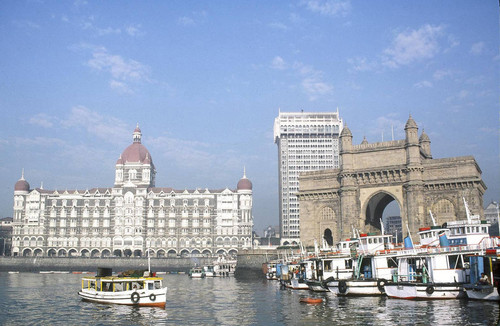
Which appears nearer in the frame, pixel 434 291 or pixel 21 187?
pixel 434 291

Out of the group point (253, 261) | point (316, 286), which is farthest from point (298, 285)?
point (253, 261)

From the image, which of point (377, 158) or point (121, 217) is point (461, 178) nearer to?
point (377, 158)

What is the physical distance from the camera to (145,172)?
6235 inches

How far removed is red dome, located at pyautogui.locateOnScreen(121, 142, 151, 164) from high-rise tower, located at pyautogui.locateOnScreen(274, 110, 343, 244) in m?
55.4

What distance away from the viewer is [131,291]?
45.3 metres

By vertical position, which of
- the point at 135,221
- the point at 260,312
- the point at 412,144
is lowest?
the point at 260,312

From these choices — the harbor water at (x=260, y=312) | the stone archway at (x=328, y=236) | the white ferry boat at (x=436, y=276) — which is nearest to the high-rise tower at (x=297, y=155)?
the stone archway at (x=328, y=236)

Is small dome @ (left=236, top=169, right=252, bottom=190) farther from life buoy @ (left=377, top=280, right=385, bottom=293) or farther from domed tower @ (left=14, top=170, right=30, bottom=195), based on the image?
life buoy @ (left=377, top=280, right=385, bottom=293)

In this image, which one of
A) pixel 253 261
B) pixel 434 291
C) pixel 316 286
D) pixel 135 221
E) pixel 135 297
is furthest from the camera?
pixel 135 221

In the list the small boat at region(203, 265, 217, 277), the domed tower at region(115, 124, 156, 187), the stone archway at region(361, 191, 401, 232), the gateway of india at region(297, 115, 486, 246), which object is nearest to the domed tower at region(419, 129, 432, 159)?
the gateway of india at region(297, 115, 486, 246)

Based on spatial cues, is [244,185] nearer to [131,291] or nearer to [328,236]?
[328,236]

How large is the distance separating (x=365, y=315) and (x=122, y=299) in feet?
71.7

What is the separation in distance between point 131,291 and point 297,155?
15310cm

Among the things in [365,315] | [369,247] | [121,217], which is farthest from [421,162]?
[121,217]
